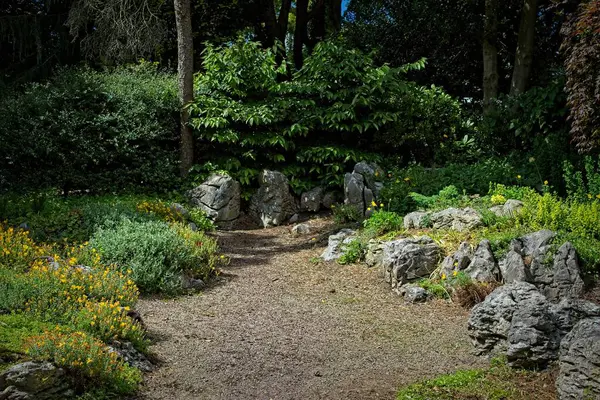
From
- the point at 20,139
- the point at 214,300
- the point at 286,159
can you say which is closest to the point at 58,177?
the point at 20,139

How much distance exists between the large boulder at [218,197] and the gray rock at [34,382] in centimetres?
788

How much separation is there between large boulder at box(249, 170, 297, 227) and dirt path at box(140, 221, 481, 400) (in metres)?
3.14

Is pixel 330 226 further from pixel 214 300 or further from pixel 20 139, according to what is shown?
pixel 20 139

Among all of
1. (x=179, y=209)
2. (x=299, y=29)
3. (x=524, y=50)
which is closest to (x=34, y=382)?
(x=179, y=209)

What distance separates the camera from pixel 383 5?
17.0 m

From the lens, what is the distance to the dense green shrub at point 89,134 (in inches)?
472

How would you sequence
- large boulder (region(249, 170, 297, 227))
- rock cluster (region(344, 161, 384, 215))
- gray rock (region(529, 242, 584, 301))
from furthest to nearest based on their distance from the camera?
large boulder (region(249, 170, 297, 227)), rock cluster (region(344, 161, 384, 215)), gray rock (region(529, 242, 584, 301))

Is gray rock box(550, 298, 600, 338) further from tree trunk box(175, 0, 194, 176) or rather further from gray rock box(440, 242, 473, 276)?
tree trunk box(175, 0, 194, 176)

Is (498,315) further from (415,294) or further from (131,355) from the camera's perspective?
(131,355)

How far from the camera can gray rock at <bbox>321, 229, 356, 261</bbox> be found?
983 centimetres

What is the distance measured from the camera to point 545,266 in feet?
24.3

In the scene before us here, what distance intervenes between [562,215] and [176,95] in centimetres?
833

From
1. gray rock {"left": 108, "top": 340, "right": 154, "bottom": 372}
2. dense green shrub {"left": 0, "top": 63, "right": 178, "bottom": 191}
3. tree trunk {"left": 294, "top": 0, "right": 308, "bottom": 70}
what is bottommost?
gray rock {"left": 108, "top": 340, "right": 154, "bottom": 372}

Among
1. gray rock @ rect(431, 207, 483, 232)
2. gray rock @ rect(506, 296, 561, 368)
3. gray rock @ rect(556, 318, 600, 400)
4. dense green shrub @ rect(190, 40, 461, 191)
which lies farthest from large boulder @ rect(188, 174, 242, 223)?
gray rock @ rect(556, 318, 600, 400)
